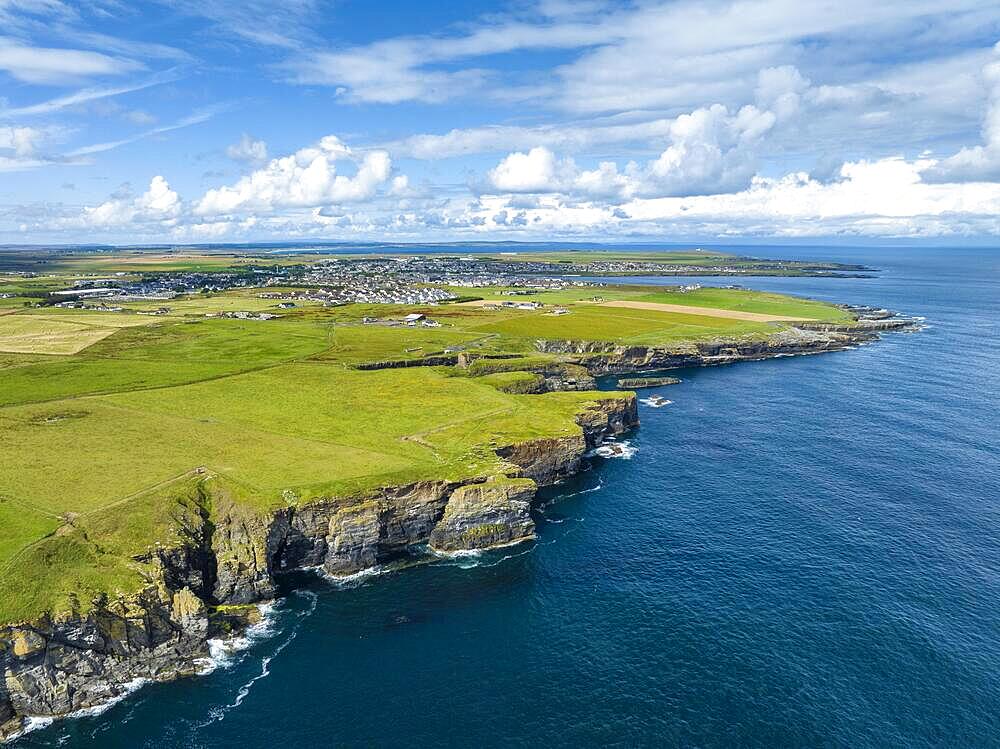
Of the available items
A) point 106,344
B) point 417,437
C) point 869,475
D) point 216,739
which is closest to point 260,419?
point 417,437

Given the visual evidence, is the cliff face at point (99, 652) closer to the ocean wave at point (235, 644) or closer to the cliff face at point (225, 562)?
the cliff face at point (225, 562)

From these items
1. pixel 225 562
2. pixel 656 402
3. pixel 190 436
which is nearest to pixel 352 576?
pixel 225 562

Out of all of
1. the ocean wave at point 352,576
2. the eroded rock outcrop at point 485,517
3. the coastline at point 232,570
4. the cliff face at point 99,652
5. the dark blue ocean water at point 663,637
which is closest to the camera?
the dark blue ocean water at point 663,637

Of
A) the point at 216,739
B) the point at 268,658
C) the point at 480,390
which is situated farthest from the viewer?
the point at 480,390

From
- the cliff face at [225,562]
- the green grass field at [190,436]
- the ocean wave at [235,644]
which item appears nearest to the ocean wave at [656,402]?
the green grass field at [190,436]

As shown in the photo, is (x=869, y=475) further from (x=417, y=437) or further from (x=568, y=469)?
(x=417, y=437)

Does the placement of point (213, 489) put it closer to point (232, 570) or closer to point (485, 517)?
point (232, 570)
